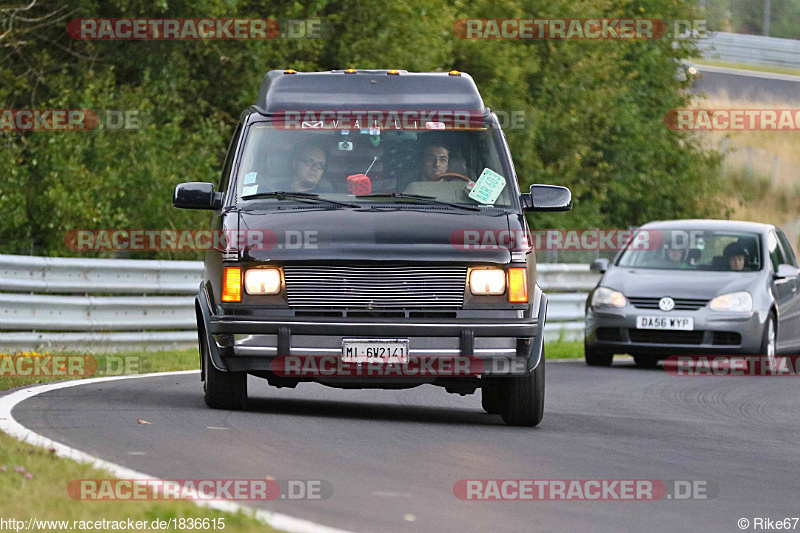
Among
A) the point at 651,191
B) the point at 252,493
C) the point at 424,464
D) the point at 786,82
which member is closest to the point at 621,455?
the point at 424,464

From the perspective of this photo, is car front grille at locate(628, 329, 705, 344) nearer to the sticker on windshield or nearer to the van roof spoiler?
the van roof spoiler

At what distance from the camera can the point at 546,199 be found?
10.8 meters

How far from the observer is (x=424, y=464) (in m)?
7.91

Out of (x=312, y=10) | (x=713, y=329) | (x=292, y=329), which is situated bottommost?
(x=713, y=329)

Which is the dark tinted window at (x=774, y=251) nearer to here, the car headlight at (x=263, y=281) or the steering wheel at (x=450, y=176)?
the steering wheel at (x=450, y=176)

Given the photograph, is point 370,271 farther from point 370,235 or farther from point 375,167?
point 375,167

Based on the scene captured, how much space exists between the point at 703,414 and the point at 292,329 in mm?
4079

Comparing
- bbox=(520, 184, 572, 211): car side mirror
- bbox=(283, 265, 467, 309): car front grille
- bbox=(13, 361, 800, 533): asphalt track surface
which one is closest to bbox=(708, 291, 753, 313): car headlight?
bbox=(13, 361, 800, 533): asphalt track surface

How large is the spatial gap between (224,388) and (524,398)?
6.43ft

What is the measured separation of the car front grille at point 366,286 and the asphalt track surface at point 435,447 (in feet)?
2.51

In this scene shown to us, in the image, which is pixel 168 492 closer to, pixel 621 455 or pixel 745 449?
pixel 621 455

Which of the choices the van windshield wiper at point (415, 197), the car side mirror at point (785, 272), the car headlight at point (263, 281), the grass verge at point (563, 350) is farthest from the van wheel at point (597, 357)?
the car headlight at point (263, 281)

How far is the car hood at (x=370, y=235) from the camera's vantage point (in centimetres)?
956

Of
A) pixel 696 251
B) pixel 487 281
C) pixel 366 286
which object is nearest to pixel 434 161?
pixel 487 281
